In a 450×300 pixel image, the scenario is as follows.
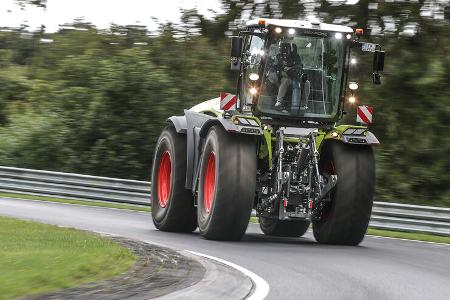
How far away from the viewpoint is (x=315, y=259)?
1261 cm

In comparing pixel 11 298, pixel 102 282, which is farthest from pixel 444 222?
pixel 11 298

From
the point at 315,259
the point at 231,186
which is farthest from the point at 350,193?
the point at 315,259

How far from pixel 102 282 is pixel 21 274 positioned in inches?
28.8

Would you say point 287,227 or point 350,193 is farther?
point 287,227

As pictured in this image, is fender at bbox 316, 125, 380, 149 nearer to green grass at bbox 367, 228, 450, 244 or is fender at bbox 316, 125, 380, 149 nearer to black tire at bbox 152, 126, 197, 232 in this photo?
black tire at bbox 152, 126, 197, 232

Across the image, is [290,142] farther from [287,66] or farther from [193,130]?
[193,130]

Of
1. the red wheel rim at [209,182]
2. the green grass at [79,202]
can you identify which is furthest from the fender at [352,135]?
the green grass at [79,202]

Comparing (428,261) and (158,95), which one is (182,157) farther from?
(158,95)

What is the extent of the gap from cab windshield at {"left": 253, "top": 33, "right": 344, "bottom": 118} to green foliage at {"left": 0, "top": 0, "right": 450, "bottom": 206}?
6.71m

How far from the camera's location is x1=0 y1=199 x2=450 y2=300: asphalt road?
32.1ft

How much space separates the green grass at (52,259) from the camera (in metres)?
8.75

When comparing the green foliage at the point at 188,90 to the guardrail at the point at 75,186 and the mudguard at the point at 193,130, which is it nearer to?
the guardrail at the point at 75,186

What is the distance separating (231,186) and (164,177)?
12.1 ft

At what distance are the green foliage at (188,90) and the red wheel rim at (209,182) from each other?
744cm
